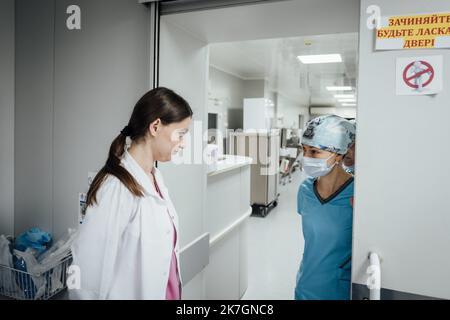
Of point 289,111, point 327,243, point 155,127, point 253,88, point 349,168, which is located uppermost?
point 253,88

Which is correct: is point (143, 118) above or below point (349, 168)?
above

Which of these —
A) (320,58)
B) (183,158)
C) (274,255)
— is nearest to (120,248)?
(183,158)

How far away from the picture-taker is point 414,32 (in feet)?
2.93

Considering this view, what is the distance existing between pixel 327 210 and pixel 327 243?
122mm

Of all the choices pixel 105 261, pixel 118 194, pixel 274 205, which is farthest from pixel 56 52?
pixel 274 205

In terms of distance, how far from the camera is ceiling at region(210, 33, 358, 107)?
11.6ft

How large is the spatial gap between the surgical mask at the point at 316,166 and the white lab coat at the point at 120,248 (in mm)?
633

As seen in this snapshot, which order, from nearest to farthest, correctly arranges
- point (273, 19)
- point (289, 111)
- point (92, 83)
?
point (273, 19)
point (92, 83)
point (289, 111)

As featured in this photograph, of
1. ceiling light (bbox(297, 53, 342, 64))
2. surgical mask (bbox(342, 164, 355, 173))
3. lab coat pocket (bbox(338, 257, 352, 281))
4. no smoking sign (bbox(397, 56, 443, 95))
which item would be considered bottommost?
lab coat pocket (bbox(338, 257, 352, 281))

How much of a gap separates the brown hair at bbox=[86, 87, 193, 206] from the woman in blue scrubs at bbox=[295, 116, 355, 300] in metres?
0.58

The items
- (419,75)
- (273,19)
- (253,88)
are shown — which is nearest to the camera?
(419,75)

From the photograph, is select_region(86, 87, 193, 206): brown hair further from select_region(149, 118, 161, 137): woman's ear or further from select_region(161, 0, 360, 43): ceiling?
select_region(161, 0, 360, 43): ceiling

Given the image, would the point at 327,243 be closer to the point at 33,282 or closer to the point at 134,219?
the point at 134,219

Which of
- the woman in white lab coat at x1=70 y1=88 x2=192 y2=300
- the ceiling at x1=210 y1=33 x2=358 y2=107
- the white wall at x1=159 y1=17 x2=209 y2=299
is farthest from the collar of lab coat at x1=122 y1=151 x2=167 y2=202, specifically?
the ceiling at x1=210 y1=33 x2=358 y2=107
